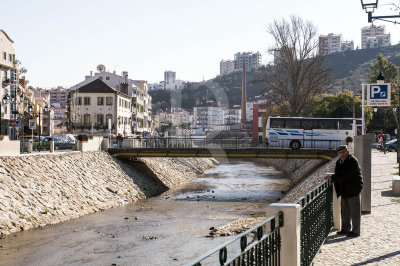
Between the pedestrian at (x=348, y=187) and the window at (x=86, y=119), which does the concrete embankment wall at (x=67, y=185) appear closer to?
the pedestrian at (x=348, y=187)

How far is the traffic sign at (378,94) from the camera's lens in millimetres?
15484

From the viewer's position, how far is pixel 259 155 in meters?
37.2

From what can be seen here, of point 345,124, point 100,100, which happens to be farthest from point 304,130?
point 100,100

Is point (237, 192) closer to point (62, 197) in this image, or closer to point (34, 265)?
point (62, 197)

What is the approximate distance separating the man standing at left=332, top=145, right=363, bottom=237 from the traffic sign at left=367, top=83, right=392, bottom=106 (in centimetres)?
610

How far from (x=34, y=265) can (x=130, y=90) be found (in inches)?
3015

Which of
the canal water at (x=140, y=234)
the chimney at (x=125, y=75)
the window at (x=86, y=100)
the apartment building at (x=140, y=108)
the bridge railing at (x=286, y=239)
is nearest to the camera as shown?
the bridge railing at (x=286, y=239)

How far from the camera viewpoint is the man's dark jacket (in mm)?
10109

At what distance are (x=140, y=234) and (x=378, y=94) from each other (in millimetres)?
11479

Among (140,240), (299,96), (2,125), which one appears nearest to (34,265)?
(140,240)

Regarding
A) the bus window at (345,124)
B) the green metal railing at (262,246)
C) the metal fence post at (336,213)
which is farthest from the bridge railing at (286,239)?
the bus window at (345,124)

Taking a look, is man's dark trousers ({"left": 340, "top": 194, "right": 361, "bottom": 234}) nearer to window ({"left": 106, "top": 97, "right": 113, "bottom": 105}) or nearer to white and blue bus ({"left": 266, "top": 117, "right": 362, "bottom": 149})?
white and blue bus ({"left": 266, "top": 117, "right": 362, "bottom": 149})

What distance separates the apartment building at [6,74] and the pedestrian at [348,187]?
54.1m

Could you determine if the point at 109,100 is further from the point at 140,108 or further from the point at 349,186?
the point at 349,186
